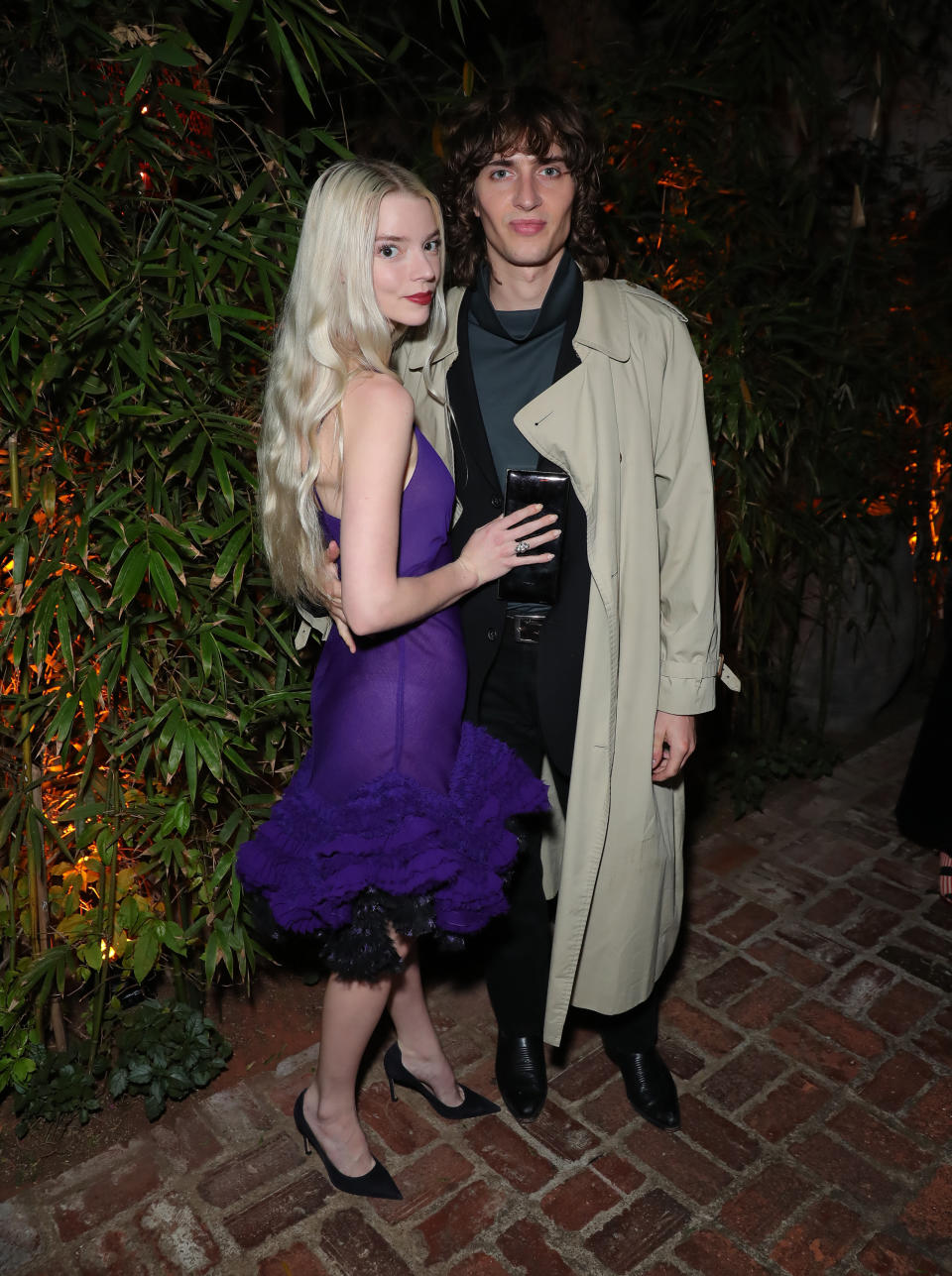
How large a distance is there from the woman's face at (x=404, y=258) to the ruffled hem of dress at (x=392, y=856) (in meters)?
0.83

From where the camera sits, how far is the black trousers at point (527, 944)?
2.26m

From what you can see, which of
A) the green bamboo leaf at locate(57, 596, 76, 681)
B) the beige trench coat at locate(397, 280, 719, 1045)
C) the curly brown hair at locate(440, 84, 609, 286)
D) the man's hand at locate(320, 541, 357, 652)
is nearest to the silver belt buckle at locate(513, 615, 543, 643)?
the beige trench coat at locate(397, 280, 719, 1045)

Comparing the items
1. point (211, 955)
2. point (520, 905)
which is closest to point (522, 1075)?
point (520, 905)

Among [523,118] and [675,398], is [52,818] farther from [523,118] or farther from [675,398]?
[523,118]

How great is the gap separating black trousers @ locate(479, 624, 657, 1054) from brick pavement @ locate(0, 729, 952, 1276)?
0.61ft

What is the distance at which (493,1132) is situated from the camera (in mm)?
2408

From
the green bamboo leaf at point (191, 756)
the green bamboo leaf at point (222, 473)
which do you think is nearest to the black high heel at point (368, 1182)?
the green bamboo leaf at point (191, 756)

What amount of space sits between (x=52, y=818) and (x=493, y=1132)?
1.27 metres

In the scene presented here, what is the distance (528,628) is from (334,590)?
444mm

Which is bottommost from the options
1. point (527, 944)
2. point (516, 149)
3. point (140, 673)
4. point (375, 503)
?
point (527, 944)

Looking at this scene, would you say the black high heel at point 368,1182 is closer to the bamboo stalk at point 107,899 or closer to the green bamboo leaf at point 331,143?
the bamboo stalk at point 107,899

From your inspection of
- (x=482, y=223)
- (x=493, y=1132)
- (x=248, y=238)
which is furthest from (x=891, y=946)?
(x=248, y=238)

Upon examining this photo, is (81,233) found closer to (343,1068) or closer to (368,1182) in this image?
(343,1068)

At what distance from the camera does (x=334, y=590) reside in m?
1.92
